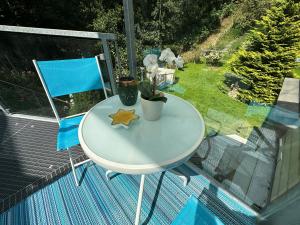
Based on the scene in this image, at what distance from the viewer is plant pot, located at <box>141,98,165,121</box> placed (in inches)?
48.4

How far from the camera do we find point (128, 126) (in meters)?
1.28

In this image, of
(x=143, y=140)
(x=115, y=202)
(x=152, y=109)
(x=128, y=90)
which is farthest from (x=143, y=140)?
(x=115, y=202)

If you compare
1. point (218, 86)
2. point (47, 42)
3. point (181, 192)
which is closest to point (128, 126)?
point (181, 192)

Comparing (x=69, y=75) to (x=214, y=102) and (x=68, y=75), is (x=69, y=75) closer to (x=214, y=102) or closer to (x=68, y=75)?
(x=68, y=75)

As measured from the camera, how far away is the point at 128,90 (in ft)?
4.66

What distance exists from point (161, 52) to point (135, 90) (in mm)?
781

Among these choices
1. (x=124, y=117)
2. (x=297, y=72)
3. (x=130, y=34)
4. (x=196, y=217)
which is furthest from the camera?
(x=130, y=34)

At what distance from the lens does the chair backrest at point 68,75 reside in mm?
1723

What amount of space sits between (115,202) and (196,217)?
0.85m

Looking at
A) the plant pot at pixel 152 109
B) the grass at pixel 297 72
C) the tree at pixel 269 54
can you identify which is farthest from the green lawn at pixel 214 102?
the plant pot at pixel 152 109

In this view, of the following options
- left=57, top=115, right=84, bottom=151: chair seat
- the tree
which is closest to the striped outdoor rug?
left=57, top=115, right=84, bottom=151: chair seat

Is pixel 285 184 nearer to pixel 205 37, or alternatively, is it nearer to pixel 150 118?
pixel 150 118

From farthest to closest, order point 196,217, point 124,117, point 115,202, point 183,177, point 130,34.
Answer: point 130,34, point 183,177, point 115,202, point 124,117, point 196,217

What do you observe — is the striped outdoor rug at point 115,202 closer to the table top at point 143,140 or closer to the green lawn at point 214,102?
the green lawn at point 214,102
